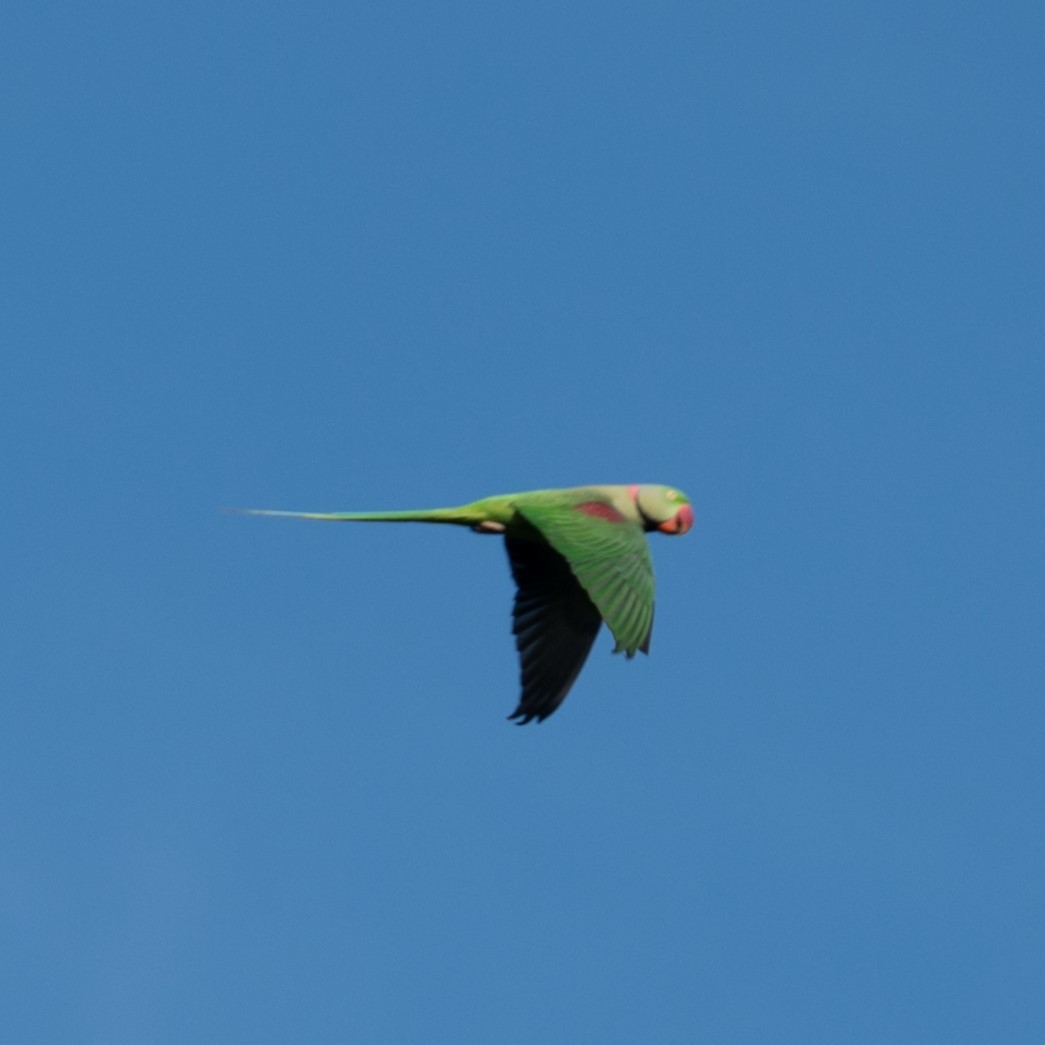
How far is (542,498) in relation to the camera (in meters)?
23.0

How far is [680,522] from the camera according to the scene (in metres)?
23.8

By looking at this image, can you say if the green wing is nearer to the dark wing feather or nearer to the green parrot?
the green parrot

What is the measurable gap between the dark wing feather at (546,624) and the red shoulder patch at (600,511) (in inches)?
51.3

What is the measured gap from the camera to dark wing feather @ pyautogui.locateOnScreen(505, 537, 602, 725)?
24.0m

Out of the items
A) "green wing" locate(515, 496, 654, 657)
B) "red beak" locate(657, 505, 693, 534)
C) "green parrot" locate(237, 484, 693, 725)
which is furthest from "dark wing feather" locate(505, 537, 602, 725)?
"green wing" locate(515, 496, 654, 657)

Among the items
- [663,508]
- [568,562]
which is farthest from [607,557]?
[663,508]

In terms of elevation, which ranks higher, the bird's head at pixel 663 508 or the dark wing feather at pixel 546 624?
the bird's head at pixel 663 508

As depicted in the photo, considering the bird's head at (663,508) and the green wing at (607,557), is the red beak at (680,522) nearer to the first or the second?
the bird's head at (663,508)

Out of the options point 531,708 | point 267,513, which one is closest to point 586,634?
point 531,708

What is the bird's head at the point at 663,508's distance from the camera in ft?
77.3

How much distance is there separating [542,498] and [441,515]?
989 mm

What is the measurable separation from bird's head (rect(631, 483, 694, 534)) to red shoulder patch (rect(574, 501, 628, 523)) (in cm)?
55

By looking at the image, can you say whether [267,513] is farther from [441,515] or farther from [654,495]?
[654,495]

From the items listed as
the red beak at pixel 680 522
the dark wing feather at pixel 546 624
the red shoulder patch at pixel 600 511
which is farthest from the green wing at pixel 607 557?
the dark wing feather at pixel 546 624
